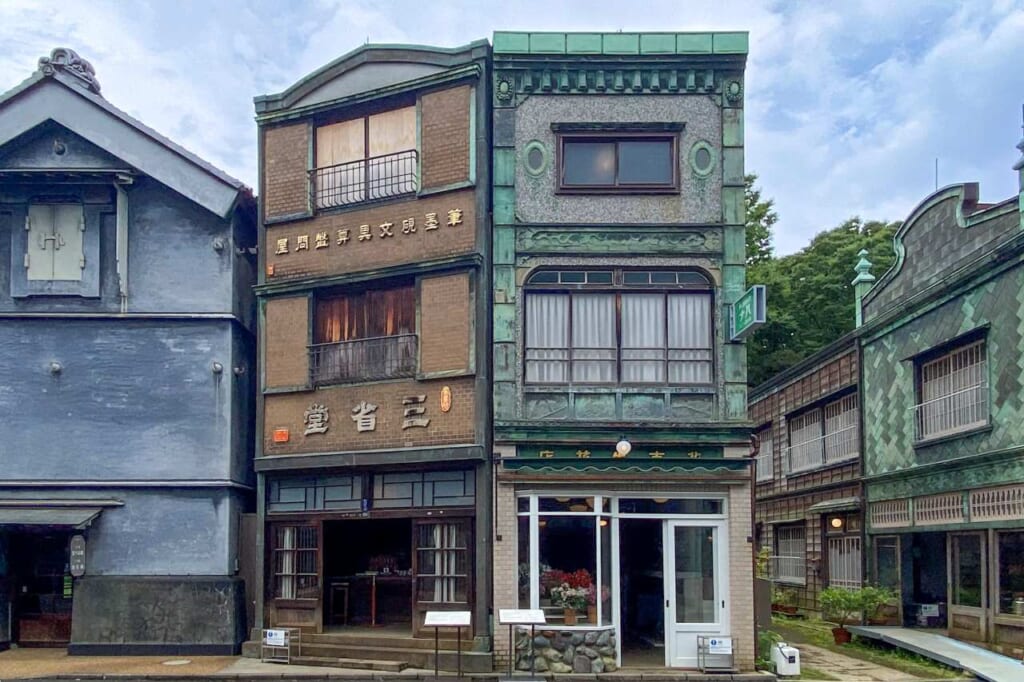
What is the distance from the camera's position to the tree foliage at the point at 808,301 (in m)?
46.2

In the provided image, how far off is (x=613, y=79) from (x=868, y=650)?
1247 cm

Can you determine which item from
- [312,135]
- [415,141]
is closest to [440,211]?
[415,141]

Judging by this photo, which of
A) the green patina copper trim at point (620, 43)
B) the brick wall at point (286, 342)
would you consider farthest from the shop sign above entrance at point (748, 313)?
the brick wall at point (286, 342)

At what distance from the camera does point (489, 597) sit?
18703 mm

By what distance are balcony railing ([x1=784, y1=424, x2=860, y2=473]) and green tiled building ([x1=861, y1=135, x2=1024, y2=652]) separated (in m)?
1.22

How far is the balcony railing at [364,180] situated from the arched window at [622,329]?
3.21 metres

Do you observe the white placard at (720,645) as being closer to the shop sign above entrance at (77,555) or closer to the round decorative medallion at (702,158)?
the round decorative medallion at (702,158)

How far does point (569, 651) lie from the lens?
1812 centimetres

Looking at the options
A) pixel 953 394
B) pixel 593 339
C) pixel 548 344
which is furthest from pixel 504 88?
pixel 953 394

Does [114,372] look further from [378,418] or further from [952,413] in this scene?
[952,413]

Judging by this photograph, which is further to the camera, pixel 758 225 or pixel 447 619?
pixel 758 225

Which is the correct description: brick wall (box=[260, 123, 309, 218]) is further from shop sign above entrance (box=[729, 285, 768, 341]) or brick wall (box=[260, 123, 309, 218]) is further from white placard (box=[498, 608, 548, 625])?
white placard (box=[498, 608, 548, 625])

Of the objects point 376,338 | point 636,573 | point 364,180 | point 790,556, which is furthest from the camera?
point 790,556

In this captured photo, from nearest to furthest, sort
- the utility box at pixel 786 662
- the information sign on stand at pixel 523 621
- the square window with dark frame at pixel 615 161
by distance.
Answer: the information sign on stand at pixel 523 621 < the utility box at pixel 786 662 < the square window with dark frame at pixel 615 161
